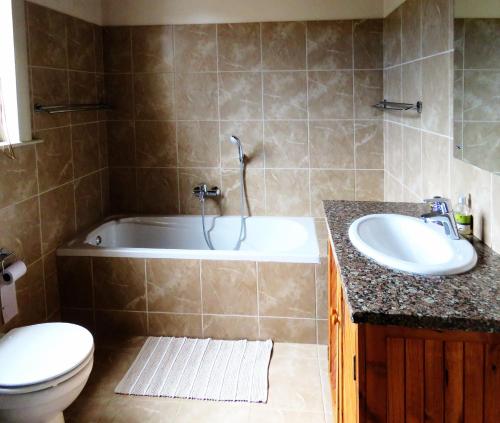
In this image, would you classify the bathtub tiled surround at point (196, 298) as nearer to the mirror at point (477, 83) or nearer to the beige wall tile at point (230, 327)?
the beige wall tile at point (230, 327)

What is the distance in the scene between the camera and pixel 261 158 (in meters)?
3.90

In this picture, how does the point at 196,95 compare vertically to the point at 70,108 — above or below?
above

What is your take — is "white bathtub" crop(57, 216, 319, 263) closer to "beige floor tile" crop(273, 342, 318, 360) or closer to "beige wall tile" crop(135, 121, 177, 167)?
"beige wall tile" crop(135, 121, 177, 167)

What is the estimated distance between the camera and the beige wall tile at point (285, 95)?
3779 millimetres

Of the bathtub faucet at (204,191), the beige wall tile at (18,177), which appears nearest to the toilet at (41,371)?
the beige wall tile at (18,177)

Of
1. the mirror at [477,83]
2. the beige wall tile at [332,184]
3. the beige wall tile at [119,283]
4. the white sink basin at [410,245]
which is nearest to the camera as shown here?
the white sink basin at [410,245]

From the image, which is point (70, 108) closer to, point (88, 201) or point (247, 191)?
point (88, 201)

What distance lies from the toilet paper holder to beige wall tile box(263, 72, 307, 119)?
196 cm

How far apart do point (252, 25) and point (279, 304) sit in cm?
195

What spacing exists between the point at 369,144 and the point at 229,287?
1.52 meters

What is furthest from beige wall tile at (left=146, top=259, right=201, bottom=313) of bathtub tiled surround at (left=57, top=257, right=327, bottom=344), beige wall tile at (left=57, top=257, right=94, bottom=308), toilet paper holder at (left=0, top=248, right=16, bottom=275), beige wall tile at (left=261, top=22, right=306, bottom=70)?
beige wall tile at (left=261, top=22, right=306, bottom=70)

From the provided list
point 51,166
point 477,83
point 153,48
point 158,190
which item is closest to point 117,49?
point 153,48

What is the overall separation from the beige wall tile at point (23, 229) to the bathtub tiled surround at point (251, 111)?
3.87 feet

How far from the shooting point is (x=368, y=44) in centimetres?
370
